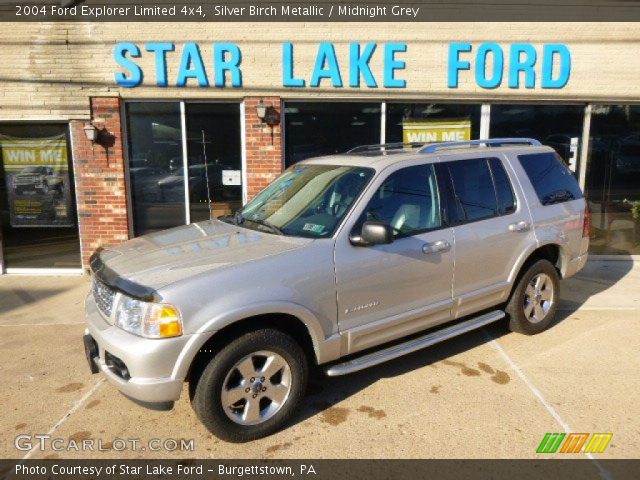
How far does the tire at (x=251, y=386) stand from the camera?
3.08 meters

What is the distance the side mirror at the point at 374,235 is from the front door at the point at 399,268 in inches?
2.8

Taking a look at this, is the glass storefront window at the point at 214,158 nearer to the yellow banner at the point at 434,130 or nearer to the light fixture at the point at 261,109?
the light fixture at the point at 261,109

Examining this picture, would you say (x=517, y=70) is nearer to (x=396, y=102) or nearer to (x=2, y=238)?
(x=396, y=102)

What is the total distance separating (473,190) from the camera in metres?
4.38

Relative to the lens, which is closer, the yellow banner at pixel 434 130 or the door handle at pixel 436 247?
the door handle at pixel 436 247

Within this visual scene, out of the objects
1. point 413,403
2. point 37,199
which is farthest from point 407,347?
point 37,199

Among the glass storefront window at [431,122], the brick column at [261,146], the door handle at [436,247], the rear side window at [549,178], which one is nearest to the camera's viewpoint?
the door handle at [436,247]

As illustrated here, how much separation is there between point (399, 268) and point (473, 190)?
3.91 ft

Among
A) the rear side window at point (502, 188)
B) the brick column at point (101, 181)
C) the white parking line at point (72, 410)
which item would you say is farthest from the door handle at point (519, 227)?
the brick column at point (101, 181)

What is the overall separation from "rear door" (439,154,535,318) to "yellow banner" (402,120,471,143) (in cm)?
326

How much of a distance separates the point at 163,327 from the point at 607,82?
7.73 meters

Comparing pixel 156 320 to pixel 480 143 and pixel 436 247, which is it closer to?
pixel 436 247

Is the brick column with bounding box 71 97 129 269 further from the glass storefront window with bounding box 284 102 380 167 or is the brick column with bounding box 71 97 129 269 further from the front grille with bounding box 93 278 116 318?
the front grille with bounding box 93 278 116 318

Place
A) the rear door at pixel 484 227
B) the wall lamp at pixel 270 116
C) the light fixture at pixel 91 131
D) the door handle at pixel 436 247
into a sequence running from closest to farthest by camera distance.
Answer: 1. the door handle at pixel 436 247
2. the rear door at pixel 484 227
3. the light fixture at pixel 91 131
4. the wall lamp at pixel 270 116
